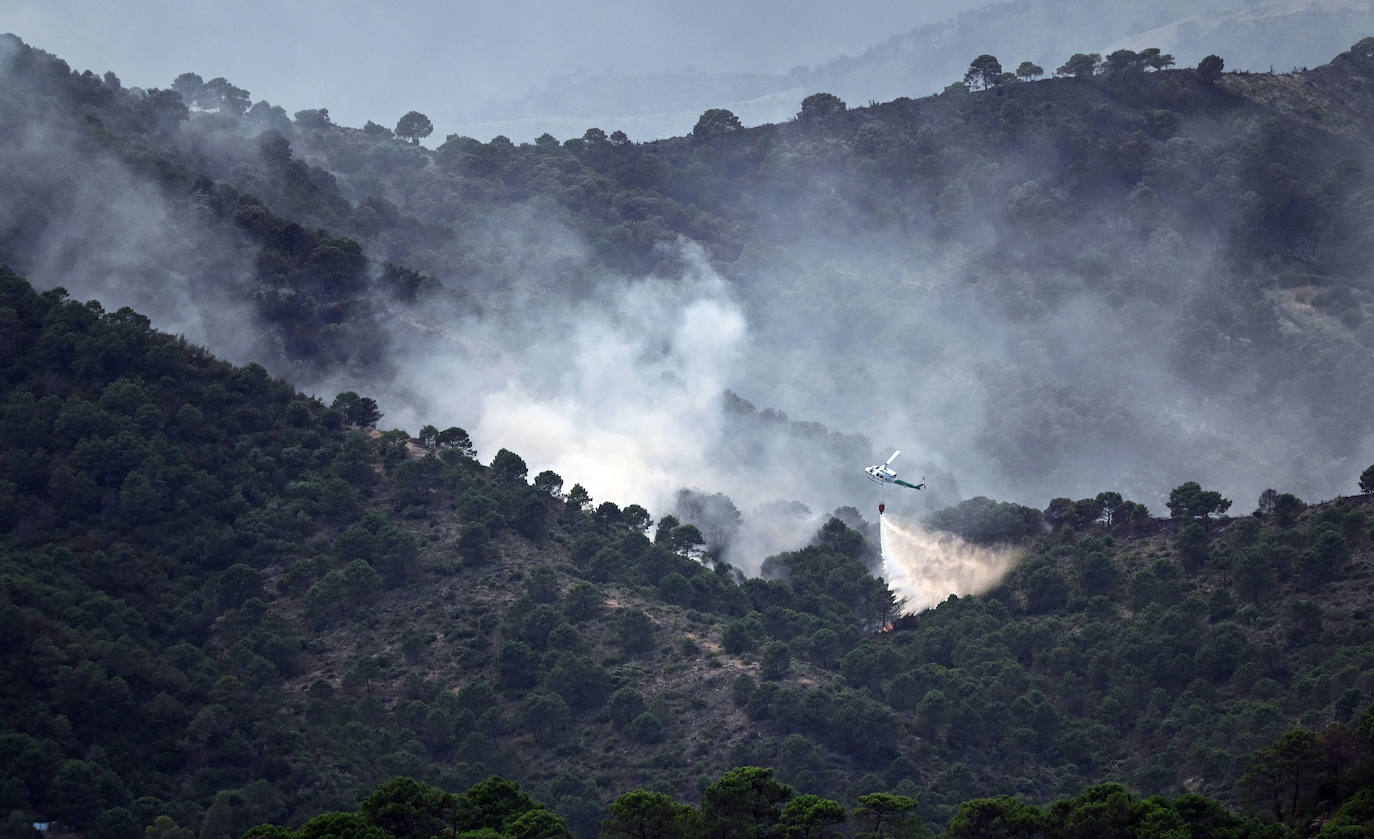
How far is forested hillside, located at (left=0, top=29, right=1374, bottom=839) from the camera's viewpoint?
315 ft

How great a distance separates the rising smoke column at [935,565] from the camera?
13262 centimetres

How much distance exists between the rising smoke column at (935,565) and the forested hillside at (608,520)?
2.02 m

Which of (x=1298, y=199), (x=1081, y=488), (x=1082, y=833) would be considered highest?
(x=1298, y=199)

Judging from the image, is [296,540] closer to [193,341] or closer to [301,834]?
[193,341]

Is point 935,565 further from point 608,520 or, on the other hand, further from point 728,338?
point 728,338

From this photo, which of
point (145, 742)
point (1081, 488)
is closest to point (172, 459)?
point (145, 742)

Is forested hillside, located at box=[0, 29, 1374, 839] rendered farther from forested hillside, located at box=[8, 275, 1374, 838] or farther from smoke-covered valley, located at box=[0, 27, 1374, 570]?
smoke-covered valley, located at box=[0, 27, 1374, 570]

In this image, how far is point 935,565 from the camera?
137875 millimetres

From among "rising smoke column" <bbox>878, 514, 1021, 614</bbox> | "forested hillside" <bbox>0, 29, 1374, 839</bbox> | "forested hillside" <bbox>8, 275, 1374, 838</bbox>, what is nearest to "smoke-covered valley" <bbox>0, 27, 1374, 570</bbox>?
"forested hillside" <bbox>0, 29, 1374, 839</bbox>

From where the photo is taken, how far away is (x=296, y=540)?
119 metres

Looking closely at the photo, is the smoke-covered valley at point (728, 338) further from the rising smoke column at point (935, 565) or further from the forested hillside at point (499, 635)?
the forested hillside at point (499, 635)

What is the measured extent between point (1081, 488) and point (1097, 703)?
6992 cm

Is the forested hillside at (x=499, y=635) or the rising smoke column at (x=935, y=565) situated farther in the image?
the rising smoke column at (x=935, y=565)

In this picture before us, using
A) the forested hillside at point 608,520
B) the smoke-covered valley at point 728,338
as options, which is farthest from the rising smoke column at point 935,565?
the smoke-covered valley at point 728,338
